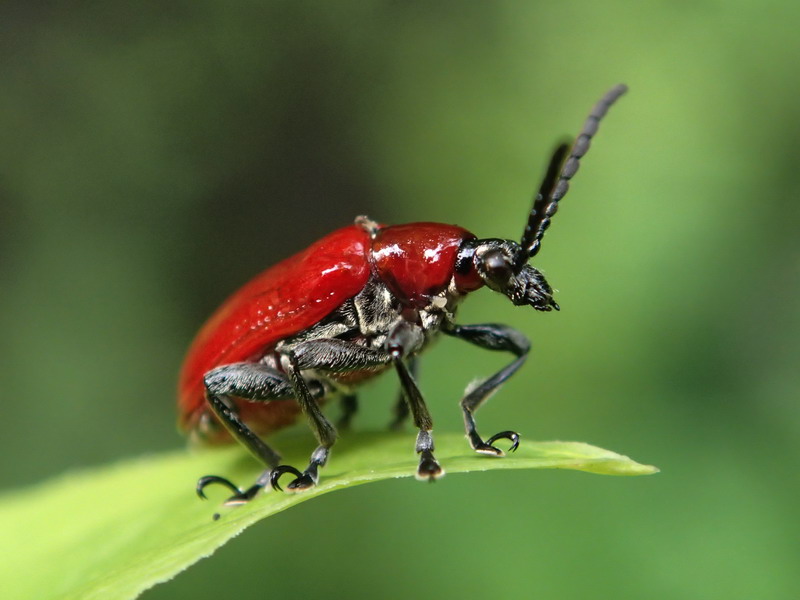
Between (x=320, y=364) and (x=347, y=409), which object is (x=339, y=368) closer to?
(x=320, y=364)

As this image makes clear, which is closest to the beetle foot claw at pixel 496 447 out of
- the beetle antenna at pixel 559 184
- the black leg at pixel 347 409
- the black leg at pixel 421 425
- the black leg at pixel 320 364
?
the black leg at pixel 421 425

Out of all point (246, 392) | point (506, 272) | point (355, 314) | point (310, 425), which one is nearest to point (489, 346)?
point (506, 272)

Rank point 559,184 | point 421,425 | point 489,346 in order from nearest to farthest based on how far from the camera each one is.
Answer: point 421,425 → point 559,184 → point 489,346

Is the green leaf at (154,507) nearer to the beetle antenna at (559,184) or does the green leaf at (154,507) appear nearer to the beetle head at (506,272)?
the beetle head at (506,272)

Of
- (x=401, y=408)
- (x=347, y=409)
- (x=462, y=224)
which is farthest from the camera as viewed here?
(x=462, y=224)

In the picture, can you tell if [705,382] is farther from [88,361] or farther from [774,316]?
[88,361]

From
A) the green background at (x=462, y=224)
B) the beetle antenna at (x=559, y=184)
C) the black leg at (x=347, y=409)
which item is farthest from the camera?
the green background at (x=462, y=224)

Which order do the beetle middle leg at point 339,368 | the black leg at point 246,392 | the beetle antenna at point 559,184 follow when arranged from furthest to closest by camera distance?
1. the black leg at point 246,392
2. the beetle antenna at point 559,184
3. the beetle middle leg at point 339,368
